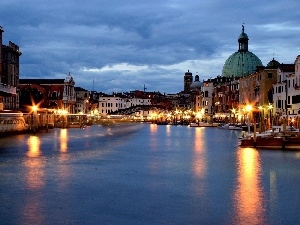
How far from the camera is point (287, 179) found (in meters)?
22.8

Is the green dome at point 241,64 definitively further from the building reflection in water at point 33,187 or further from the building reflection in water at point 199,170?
the building reflection in water at point 33,187

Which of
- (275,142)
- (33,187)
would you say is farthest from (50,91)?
(33,187)

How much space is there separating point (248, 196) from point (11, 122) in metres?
49.2

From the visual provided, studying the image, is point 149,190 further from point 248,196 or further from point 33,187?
point 33,187

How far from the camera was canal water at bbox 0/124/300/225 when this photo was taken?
15.3 metres

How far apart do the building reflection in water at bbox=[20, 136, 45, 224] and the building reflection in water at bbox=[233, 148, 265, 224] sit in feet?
17.4

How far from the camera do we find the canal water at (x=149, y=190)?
50.1 feet

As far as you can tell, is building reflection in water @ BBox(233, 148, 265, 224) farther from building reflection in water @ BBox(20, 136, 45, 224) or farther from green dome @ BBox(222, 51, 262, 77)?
green dome @ BBox(222, 51, 262, 77)

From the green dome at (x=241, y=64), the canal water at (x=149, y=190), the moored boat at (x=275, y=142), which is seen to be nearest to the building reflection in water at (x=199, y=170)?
the canal water at (x=149, y=190)

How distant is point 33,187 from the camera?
2020cm

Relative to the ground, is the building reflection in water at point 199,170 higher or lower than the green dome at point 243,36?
lower

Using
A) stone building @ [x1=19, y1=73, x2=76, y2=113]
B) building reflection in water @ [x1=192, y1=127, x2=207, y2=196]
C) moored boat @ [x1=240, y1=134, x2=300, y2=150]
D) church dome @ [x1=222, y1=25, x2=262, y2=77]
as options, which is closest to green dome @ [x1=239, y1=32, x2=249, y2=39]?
church dome @ [x1=222, y1=25, x2=262, y2=77]

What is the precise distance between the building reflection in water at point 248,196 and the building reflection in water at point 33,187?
5.32 metres

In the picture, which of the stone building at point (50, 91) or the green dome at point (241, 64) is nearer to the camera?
the stone building at point (50, 91)
